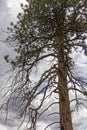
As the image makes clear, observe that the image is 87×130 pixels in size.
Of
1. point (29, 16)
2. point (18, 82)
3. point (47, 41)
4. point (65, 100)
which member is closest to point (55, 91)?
point (65, 100)

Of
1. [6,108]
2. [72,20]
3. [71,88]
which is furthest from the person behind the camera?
[72,20]

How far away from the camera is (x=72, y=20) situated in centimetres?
1398

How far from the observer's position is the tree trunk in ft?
40.8

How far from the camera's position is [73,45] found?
1445cm

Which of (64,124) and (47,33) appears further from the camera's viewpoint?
(47,33)

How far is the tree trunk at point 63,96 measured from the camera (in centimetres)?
1243

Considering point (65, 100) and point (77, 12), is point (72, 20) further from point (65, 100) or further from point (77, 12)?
point (65, 100)

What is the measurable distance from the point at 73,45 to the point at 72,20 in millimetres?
1092

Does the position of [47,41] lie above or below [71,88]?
above

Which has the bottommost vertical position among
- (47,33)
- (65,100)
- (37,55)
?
(65,100)

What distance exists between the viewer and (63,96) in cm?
1278

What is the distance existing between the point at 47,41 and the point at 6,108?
140 inches

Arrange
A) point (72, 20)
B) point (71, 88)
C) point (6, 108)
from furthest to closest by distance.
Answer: point (72, 20) < point (71, 88) < point (6, 108)

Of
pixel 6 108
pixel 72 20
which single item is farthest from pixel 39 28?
pixel 6 108
